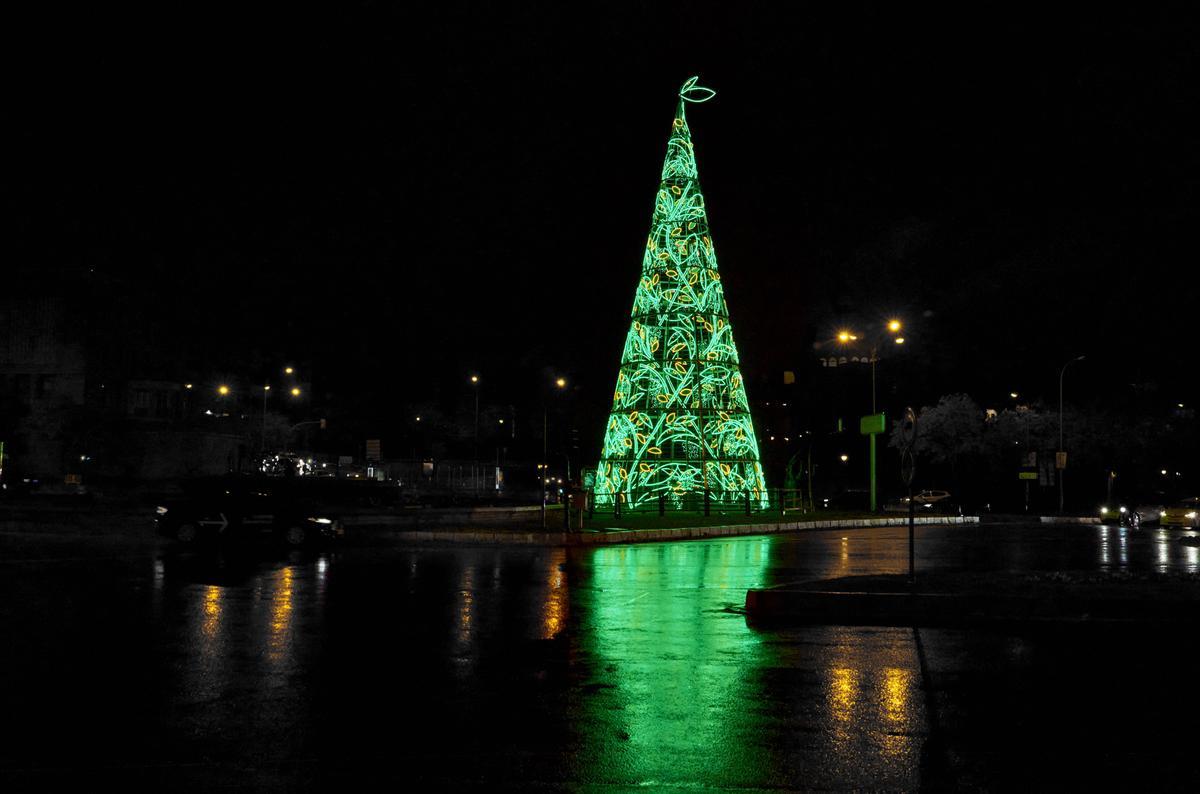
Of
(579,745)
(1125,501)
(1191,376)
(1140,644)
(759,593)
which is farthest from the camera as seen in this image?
(1125,501)

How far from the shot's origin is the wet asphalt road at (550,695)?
6934mm

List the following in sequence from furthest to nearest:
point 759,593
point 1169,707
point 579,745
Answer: point 759,593 < point 1169,707 < point 579,745

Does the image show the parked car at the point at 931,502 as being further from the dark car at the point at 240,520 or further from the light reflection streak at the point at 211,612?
the light reflection streak at the point at 211,612

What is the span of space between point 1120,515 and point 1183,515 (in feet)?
23.1

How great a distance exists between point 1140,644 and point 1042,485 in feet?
201

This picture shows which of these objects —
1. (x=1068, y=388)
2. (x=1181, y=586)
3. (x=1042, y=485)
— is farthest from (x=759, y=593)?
(x=1042, y=485)

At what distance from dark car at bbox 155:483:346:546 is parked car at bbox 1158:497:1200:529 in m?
32.1

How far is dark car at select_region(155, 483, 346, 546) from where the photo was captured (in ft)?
90.8

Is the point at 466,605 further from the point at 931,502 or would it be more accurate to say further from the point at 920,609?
the point at 931,502

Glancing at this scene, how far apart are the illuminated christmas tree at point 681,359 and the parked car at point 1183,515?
16.2 m

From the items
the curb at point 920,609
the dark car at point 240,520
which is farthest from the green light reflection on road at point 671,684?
the dark car at point 240,520

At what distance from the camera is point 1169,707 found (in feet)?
29.0

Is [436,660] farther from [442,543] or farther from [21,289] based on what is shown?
[21,289]

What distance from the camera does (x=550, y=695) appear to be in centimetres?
929
